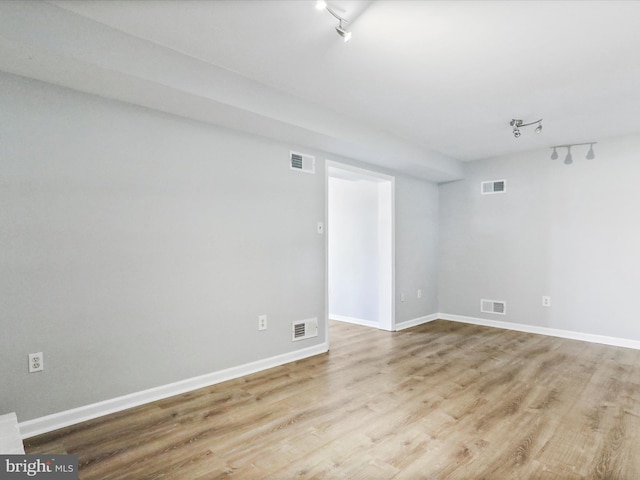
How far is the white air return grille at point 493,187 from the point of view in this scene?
5.50 meters

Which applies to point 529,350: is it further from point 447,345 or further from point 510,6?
point 510,6

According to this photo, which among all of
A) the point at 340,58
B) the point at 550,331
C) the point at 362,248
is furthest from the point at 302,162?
the point at 550,331

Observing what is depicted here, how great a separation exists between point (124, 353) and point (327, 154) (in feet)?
9.63

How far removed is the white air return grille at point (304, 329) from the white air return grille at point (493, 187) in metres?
3.55

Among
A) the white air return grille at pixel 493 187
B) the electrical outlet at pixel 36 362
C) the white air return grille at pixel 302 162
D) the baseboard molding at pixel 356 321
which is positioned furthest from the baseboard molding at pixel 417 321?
the electrical outlet at pixel 36 362

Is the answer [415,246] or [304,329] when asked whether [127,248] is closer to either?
[304,329]

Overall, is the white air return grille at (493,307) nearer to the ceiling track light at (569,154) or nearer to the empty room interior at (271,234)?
the empty room interior at (271,234)

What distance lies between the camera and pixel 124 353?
2717 mm

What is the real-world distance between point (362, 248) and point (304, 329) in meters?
2.08

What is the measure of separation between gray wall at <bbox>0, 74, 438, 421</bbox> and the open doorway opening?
5.20ft

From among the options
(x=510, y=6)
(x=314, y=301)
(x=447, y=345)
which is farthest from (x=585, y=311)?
(x=510, y=6)

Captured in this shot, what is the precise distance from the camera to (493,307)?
5555mm

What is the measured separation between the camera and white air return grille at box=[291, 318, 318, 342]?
3914 mm

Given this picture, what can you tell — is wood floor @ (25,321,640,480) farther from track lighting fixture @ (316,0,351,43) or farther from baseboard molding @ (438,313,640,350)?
track lighting fixture @ (316,0,351,43)
